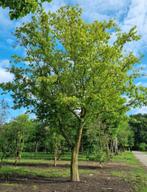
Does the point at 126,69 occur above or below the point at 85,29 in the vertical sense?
below

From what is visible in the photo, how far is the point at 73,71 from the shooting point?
16.5 meters

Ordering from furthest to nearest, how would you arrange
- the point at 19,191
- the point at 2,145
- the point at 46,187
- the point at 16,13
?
the point at 2,145 → the point at 46,187 → the point at 19,191 → the point at 16,13

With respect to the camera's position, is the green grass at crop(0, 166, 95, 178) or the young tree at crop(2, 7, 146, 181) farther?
the green grass at crop(0, 166, 95, 178)

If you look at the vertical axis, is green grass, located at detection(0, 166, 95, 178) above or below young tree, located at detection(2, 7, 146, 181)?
below

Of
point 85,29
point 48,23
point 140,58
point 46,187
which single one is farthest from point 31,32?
point 46,187

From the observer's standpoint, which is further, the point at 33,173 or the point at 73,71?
the point at 33,173

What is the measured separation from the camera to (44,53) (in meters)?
16.6

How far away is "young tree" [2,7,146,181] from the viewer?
16.2 m

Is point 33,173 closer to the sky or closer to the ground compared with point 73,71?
closer to the ground

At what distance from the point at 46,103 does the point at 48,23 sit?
376cm

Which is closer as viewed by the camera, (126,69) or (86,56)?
(86,56)

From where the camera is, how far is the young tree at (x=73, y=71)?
1616 centimetres

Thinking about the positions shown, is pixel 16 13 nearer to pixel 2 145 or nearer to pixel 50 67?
pixel 50 67

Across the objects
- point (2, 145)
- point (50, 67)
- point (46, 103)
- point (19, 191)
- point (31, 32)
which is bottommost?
point (19, 191)
